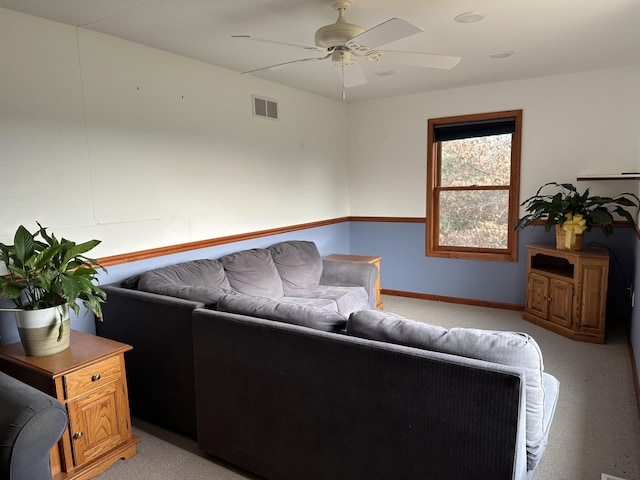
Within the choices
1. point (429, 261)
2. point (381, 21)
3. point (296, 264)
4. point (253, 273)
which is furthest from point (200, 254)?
point (429, 261)

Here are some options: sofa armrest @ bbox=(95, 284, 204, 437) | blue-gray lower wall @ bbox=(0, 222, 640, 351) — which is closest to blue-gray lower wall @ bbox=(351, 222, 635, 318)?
blue-gray lower wall @ bbox=(0, 222, 640, 351)

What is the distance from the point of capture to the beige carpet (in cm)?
211

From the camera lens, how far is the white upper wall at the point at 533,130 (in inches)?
159

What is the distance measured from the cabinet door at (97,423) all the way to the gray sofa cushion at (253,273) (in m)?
1.35

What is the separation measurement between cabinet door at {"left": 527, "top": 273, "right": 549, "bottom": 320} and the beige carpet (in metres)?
0.42

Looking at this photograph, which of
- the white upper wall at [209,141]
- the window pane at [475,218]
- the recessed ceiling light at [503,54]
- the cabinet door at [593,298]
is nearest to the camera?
the white upper wall at [209,141]

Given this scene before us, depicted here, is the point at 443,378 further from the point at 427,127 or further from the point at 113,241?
the point at 427,127

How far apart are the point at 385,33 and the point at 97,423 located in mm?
2337

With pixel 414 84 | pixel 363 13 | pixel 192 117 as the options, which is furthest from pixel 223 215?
pixel 414 84

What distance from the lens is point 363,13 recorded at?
2.54 metres

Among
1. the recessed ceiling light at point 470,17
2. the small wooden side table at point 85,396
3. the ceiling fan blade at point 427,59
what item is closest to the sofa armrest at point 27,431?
the small wooden side table at point 85,396

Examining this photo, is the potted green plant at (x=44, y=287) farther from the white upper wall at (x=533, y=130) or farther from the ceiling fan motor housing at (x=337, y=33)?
the white upper wall at (x=533, y=130)

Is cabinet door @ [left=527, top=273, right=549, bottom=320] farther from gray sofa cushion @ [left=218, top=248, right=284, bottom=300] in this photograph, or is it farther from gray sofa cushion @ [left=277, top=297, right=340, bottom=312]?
gray sofa cushion @ [left=218, top=248, right=284, bottom=300]

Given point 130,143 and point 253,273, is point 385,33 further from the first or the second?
point 253,273
